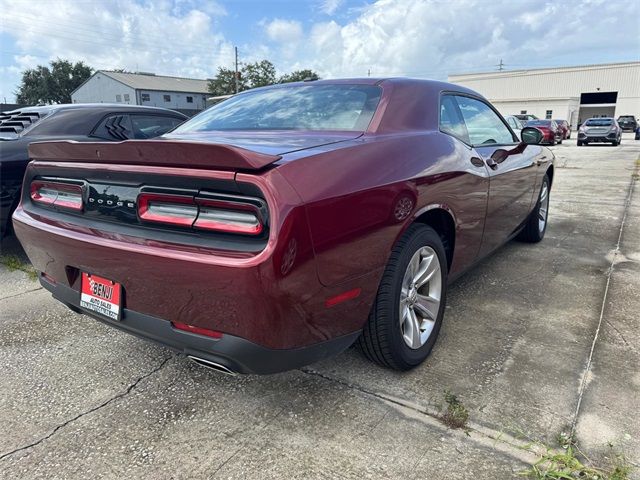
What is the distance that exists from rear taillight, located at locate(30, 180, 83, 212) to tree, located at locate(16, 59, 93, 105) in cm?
7649

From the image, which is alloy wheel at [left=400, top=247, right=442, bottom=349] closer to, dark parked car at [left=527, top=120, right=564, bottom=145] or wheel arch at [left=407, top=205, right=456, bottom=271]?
wheel arch at [left=407, top=205, right=456, bottom=271]

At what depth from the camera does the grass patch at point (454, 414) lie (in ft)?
6.87

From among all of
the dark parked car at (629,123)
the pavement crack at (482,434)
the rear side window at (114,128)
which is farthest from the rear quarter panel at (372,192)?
the dark parked car at (629,123)

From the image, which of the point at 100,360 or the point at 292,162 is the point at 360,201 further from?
the point at 100,360

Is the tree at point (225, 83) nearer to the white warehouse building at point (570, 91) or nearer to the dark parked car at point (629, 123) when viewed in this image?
the white warehouse building at point (570, 91)

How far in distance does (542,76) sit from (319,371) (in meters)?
62.1

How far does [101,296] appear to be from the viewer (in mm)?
2094

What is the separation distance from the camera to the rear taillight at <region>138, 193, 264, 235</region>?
1.67m

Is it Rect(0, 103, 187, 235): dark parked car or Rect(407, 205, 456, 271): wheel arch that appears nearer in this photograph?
Rect(407, 205, 456, 271): wheel arch

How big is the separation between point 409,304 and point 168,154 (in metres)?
1.39

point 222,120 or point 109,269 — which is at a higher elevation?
point 222,120

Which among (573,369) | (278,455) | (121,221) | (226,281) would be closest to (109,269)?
(121,221)

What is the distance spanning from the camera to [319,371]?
101 inches

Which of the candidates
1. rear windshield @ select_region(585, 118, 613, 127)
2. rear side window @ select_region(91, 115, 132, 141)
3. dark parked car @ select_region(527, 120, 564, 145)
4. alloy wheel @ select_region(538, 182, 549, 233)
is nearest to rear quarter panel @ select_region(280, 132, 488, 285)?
alloy wheel @ select_region(538, 182, 549, 233)
